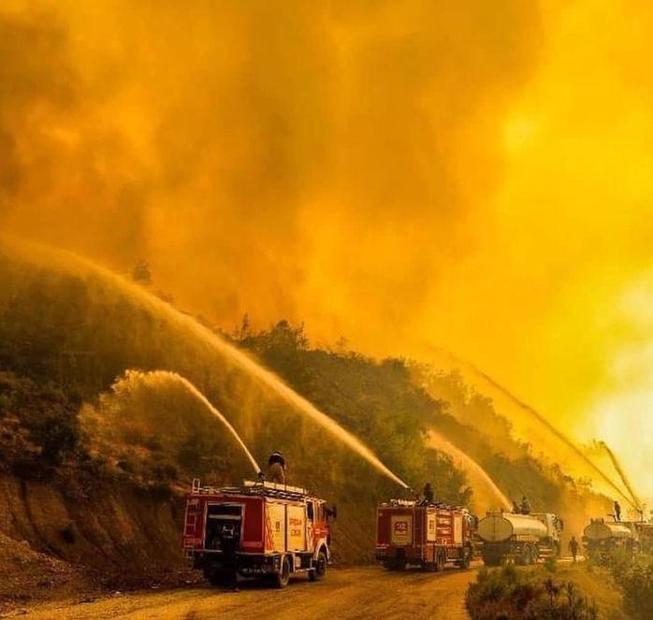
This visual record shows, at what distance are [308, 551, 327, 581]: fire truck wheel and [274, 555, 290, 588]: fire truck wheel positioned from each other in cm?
313

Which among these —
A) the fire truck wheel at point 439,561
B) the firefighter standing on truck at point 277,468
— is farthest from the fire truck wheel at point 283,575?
the fire truck wheel at point 439,561

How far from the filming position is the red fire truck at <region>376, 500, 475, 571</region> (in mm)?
42969

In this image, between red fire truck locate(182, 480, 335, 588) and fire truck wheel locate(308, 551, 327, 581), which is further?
fire truck wheel locate(308, 551, 327, 581)

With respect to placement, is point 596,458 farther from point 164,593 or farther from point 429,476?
point 164,593

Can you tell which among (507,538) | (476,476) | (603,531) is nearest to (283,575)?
(507,538)

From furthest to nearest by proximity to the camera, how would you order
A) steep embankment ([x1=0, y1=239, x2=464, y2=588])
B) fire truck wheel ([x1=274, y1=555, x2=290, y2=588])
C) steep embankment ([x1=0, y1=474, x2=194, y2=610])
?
steep embankment ([x1=0, y1=239, x2=464, y2=588]), fire truck wheel ([x1=274, y1=555, x2=290, y2=588]), steep embankment ([x1=0, y1=474, x2=194, y2=610])

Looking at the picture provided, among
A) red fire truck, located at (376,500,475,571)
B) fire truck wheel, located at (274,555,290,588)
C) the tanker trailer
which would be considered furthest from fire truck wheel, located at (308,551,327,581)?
the tanker trailer

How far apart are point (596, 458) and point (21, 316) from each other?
132 ft

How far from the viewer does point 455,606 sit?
1008 inches

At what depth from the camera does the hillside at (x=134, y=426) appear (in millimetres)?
37531

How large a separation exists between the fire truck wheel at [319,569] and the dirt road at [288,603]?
885mm

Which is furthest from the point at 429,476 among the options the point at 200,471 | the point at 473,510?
the point at 200,471

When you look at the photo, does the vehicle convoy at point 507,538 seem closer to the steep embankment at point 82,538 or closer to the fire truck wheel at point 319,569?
the fire truck wheel at point 319,569

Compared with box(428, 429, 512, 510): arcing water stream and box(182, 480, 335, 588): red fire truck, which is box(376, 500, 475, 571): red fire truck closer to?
box(182, 480, 335, 588): red fire truck
